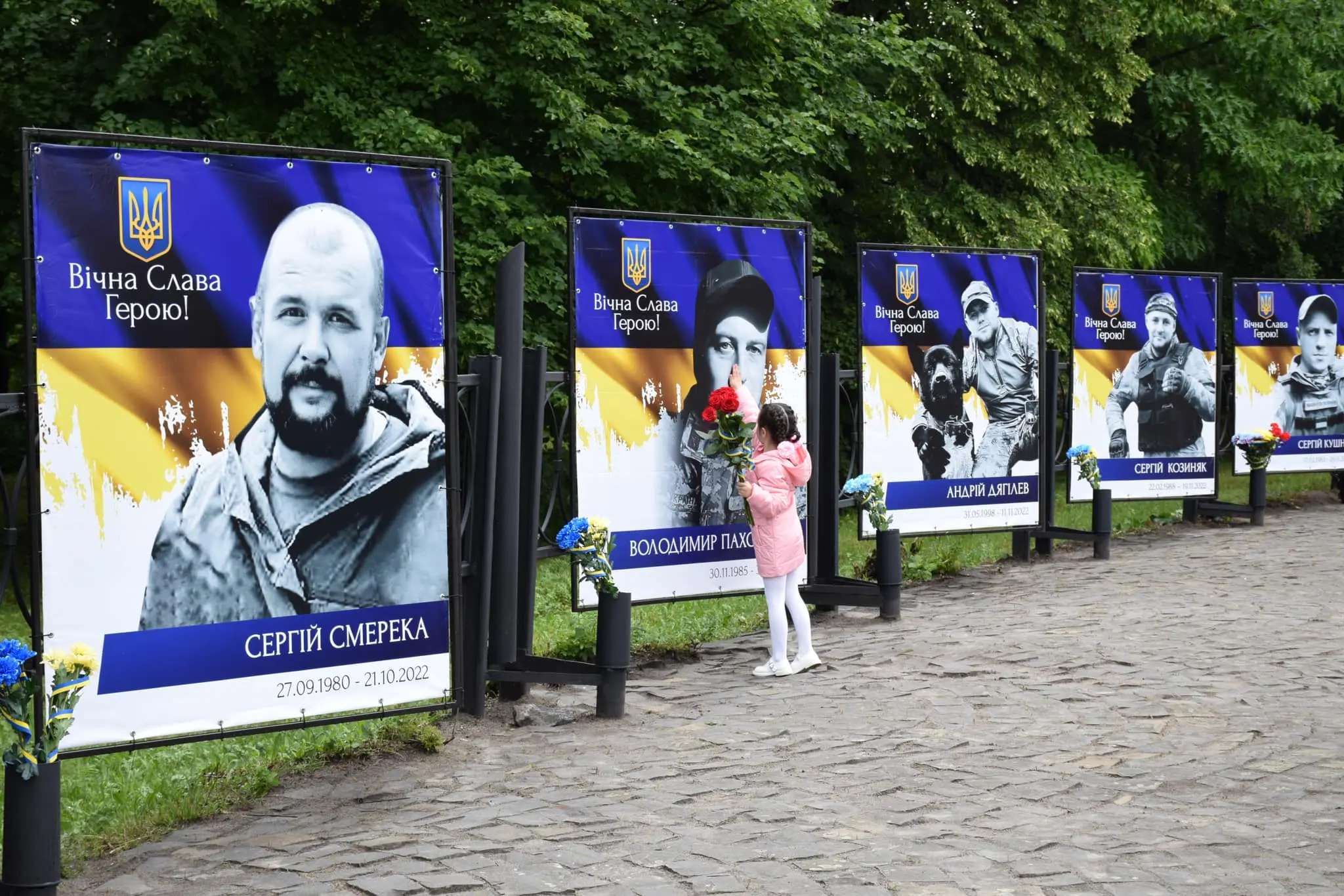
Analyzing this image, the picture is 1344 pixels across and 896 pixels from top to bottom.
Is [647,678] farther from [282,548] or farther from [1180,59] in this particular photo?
[1180,59]

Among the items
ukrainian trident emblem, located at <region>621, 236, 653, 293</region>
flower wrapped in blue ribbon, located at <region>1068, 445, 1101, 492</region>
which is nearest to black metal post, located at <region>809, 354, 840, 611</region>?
ukrainian trident emblem, located at <region>621, 236, 653, 293</region>

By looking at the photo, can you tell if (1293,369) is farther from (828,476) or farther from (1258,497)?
(828,476)

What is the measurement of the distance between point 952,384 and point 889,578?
2.33 metres

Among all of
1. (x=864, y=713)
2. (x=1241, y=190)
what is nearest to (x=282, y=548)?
(x=864, y=713)

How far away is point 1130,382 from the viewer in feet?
51.8

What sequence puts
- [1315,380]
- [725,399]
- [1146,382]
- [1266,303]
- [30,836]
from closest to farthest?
[30,836]
[725,399]
[1146,382]
[1266,303]
[1315,380]

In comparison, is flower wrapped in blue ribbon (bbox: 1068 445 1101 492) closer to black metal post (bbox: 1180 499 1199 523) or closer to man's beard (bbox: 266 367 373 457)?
black metal post (bbox: 1180 499 1199 523)

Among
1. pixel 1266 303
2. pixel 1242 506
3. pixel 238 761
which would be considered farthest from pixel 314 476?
pixel 1266 303

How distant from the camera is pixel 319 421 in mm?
6816

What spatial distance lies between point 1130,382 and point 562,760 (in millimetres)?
10138

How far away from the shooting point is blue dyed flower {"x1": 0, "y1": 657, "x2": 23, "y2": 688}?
5207 mm

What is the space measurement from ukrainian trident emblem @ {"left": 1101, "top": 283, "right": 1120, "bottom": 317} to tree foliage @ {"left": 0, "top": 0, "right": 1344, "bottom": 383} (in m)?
4.62

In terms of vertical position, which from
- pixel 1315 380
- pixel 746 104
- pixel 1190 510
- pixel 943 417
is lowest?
pixel 1190 510

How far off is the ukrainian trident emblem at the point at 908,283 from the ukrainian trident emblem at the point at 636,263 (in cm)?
359
